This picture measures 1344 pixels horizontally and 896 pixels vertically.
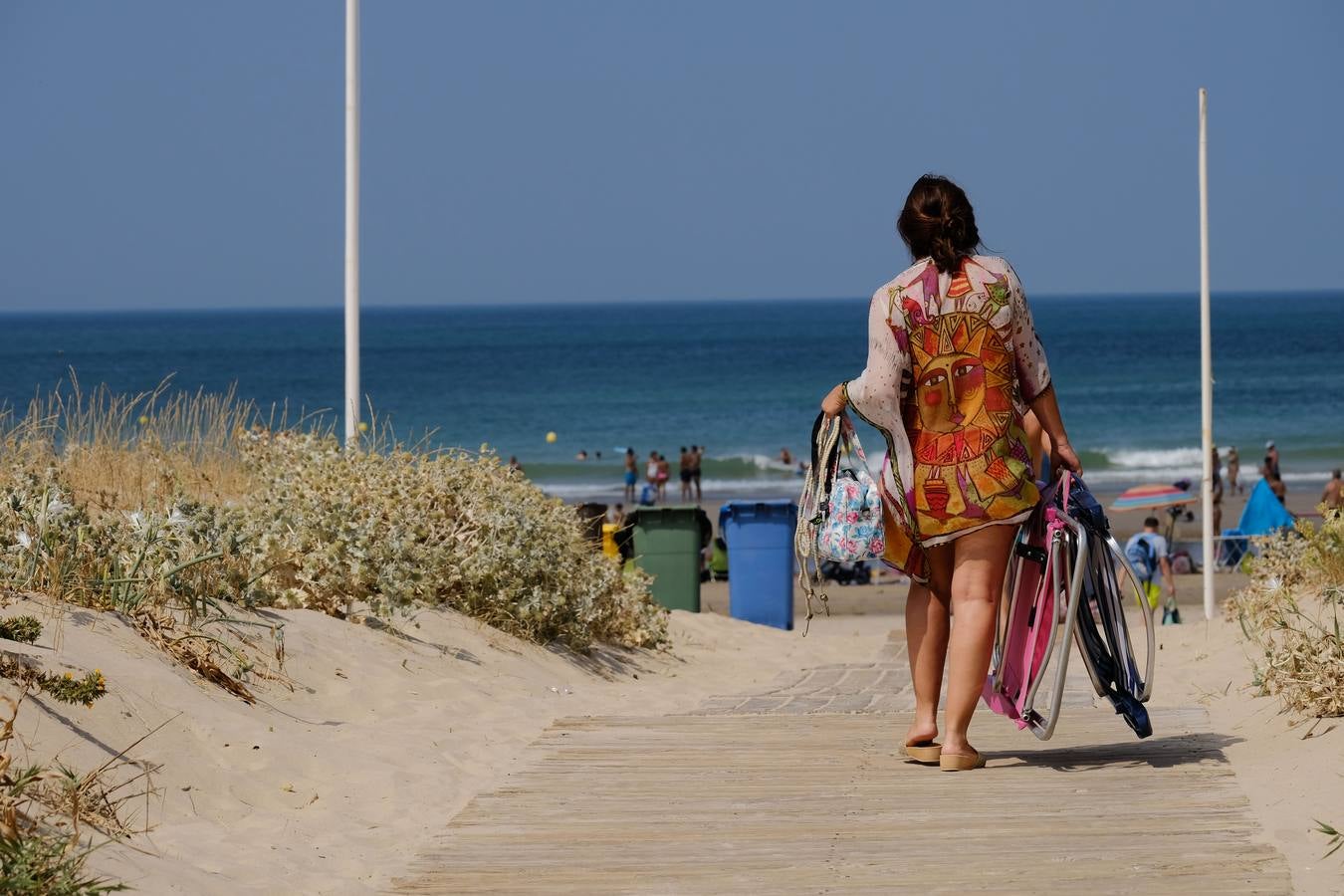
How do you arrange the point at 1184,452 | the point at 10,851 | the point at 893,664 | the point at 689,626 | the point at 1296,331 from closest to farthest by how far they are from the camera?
1. the point at 10,851
2. the point at 893,664
3. the point at 689,626
4. the point at 1184,452
5. the point at 1296,331

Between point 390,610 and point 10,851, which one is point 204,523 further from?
point 10,851

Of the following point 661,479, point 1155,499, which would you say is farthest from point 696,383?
point 1155,499

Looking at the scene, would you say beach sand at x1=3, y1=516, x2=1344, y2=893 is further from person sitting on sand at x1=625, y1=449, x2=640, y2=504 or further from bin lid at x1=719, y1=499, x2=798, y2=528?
person sitting on sand at x1=625, y1=449, x2=640, y2=504

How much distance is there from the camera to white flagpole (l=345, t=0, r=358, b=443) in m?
11.1

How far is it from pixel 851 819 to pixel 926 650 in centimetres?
86

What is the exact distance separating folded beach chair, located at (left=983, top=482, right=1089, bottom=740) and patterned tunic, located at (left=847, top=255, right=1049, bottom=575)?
15 centimetres

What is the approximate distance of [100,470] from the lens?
997 centimetres

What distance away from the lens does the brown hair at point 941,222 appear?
4961 mm

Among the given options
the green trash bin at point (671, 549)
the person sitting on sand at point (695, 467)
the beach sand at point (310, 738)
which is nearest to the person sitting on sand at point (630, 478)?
the person sitting on sand at point (695, 467)

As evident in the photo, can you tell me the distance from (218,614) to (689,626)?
18.1 feet

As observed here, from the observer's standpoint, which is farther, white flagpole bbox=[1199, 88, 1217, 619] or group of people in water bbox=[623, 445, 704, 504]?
group of people in water bbox=[623, 445, 704, 504]

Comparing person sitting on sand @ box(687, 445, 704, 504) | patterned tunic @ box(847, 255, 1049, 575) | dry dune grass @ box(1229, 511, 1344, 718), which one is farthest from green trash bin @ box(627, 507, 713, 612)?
person sitting on sand @ box(687, 445, 704, 504)

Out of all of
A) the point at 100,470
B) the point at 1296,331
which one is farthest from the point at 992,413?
the point at 1296,331

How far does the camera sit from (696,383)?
266ft
